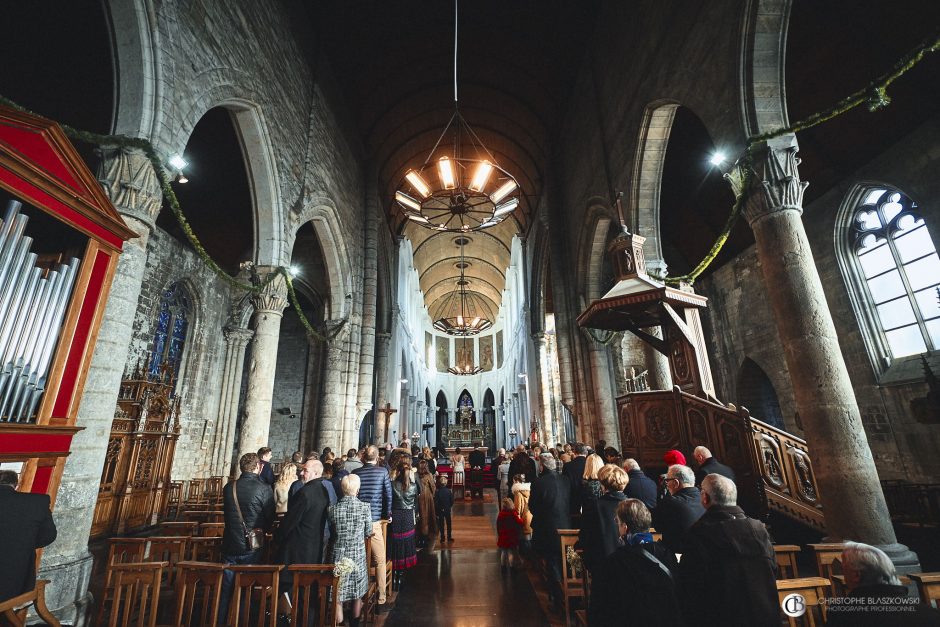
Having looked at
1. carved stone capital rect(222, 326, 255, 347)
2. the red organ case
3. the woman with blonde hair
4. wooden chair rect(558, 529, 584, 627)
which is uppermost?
carved stone capital rect(222, 326, 255, 347)

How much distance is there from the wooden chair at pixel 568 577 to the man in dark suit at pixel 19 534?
11.7 feet

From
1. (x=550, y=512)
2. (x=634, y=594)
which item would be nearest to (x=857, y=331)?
(x=550, y=512)

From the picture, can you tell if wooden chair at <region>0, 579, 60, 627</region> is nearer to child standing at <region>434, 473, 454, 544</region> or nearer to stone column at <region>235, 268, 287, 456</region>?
stone column at <region>235, 268, 287, 456</region>

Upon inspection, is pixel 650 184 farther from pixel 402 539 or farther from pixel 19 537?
pixel 19 537

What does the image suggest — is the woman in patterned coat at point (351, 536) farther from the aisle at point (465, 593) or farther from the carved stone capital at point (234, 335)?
the carved stone capital at point (234, 335)

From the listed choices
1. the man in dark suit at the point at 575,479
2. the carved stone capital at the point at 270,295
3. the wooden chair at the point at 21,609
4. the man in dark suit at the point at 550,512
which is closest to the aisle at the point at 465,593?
the man in dark suit at the point at 550,512

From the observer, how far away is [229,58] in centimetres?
636

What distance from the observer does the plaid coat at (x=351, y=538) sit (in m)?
3.27

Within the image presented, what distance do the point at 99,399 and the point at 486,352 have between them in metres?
33.3

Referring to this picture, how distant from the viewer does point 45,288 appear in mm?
3141

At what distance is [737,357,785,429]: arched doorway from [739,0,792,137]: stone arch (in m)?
8.59

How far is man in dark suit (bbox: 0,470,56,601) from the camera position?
90.6 inches

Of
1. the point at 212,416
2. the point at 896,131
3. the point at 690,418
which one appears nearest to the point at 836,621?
the point at 690,418

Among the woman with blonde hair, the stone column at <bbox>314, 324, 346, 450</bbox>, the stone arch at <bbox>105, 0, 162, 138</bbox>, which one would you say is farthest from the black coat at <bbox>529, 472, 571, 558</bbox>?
the stone column at <bbox>314, 324, 346, 450</bbox>
